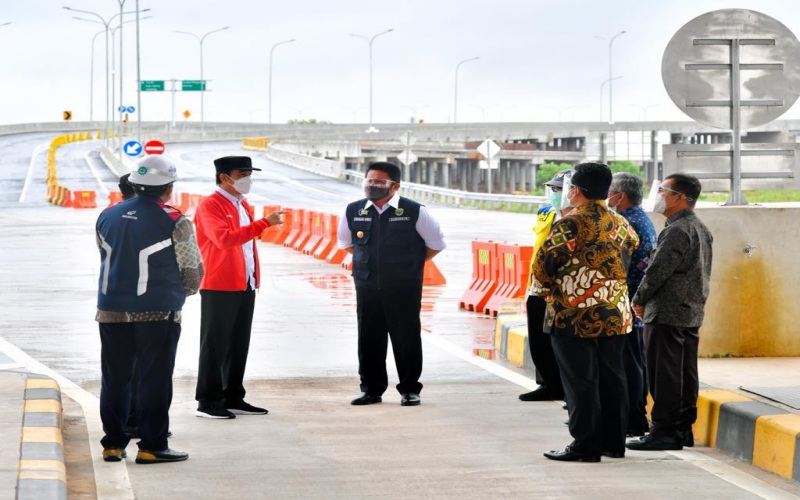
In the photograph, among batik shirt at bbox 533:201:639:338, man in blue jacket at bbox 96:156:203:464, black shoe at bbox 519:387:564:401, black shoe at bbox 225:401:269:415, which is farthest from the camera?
black shoe at bbox 519:387:564:401

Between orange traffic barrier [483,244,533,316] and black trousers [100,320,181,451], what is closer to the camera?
black trousers [100,320,181,451]

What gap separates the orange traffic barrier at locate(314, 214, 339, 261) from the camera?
2806 cm

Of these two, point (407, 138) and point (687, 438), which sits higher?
point (407, 138)

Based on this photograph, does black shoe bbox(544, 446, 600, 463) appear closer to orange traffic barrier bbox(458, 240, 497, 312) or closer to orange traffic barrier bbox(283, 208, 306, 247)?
orange traffic barrier bbox(458, 240, 497, 312)

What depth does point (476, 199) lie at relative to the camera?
58.5 meters

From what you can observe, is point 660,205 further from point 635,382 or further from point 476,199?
point 476,199

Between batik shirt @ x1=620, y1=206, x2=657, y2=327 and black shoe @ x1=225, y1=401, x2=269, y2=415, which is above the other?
batik shirt @ x1=620, y1=206, x2=657, y2=327

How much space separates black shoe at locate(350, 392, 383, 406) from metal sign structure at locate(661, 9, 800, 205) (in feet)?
10.6

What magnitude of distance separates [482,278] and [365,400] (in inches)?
322

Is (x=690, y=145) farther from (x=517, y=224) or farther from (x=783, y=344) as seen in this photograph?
(x=517, y=224)

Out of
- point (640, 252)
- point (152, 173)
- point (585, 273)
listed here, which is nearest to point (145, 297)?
point (152, 173)

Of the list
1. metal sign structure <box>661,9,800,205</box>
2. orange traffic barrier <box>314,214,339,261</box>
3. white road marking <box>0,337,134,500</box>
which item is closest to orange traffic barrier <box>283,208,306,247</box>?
orange traffic barrier <box>314,214,339,261</box>

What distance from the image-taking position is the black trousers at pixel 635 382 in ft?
30.4

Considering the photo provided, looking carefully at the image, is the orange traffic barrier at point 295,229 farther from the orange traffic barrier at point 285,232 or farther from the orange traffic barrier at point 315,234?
the orange traffic barrier at point 315,234
